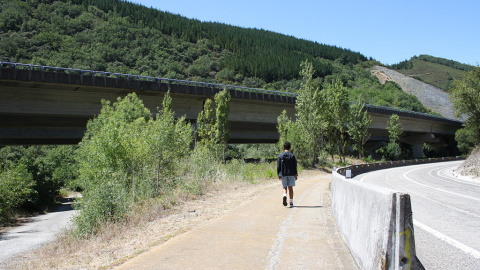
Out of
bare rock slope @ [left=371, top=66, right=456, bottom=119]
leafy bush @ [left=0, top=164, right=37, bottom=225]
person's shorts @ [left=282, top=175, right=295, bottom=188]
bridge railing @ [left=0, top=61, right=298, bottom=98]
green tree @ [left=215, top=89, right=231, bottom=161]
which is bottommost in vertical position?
leafy bush @ [left=0, top=164, right=37, bottom=225]

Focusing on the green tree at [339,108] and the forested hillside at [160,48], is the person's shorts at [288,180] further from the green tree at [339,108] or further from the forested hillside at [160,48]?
the forested hillside at [160,48]

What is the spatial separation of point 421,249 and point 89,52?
4154 inches

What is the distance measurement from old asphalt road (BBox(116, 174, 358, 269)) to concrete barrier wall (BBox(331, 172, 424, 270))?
0.57 meters

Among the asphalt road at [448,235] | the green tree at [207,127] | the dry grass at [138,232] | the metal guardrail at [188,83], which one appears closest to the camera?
the asphalt road at [448,235]

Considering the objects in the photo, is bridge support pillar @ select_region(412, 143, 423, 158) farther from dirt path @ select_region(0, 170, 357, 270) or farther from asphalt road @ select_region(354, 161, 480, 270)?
dirt path @ select_region(0, 170, 357, 270)

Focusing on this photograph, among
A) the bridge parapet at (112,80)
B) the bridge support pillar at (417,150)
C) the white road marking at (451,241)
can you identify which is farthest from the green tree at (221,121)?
the bridge support pillar at (417,150)

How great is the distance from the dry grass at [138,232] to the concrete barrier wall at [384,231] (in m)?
3.38

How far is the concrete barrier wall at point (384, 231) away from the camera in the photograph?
3.11 metres

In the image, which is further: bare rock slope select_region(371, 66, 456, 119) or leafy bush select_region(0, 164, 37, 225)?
bare rock slope select_region(371, 66, 456, 119)

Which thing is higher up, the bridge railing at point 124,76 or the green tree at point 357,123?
the bridge railing at point 124,76

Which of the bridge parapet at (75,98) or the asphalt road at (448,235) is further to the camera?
the bridge parapet at (75,98)

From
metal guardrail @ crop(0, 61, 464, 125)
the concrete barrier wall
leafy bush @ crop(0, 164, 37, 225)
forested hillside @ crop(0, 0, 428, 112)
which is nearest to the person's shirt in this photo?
the concrete barrier wall

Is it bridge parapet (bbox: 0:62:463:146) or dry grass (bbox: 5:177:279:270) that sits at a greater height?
bridge parapet (bbox: 0:62:463:146)

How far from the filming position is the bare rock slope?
134m
